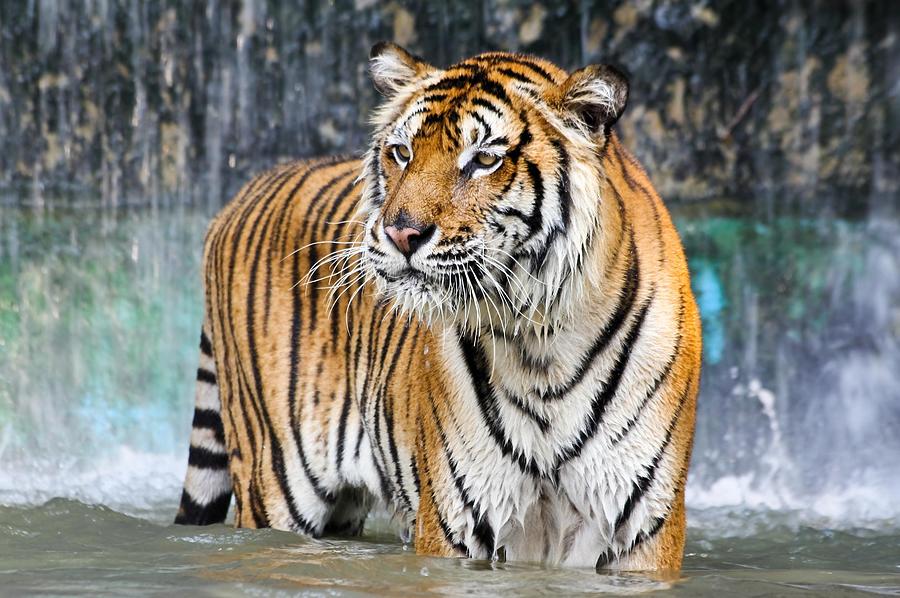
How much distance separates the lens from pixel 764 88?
6805 millimetres

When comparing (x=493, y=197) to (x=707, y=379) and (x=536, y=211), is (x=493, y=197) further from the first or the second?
(x=707, y=379)

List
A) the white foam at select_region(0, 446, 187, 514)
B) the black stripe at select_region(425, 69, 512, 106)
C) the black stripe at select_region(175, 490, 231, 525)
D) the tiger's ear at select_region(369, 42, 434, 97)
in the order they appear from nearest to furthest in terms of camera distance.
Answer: the black stripe at select_region(425, 69, 512, 106), the tiger's ear at select_region(369, 42, 434, 97), the black stripe at select_region(175, 490, 231, 525), the white foam at select_region(0, 446, 187, 514)

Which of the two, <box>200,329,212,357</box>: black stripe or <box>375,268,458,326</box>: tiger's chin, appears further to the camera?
<box>200,329,212,357</box>: black stripe

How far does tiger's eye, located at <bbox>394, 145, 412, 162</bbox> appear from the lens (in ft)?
9.68

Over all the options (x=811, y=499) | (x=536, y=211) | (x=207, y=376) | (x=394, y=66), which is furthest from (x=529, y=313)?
(x=811, y=499)

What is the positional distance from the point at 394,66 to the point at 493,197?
576 mm

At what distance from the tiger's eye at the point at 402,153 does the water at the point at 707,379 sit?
5.45 ft

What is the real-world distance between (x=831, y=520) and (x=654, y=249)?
3151 mm

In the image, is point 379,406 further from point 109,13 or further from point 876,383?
point 109,13

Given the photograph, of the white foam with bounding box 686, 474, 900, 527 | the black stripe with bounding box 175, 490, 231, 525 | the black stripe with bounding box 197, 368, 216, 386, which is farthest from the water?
the black stripe with bounding box 197, 368, 216, 386

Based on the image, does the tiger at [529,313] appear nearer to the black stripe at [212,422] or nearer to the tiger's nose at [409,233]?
the tiger's nose at [409,233]

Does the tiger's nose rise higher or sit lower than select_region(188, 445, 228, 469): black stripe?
higher

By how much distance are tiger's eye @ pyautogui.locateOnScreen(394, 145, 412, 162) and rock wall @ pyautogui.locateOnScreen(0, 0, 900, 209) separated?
4053 mm

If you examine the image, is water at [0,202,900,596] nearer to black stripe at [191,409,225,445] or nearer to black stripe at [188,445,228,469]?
black stripe at [188,445,228,469]
